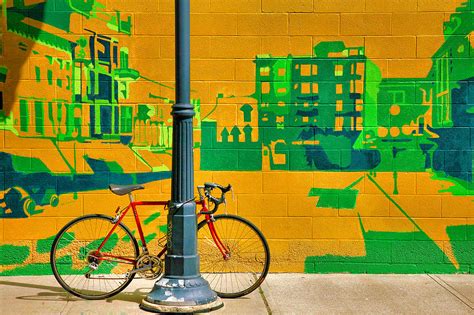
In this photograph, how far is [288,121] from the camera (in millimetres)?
6809

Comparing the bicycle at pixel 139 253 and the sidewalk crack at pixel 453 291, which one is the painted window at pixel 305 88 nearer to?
the bicycle at pixel 139 253

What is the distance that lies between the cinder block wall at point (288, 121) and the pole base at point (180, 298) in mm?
1420

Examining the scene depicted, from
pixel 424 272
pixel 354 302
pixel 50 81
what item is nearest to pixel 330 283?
pixel 354 302

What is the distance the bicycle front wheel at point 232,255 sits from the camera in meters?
5.92

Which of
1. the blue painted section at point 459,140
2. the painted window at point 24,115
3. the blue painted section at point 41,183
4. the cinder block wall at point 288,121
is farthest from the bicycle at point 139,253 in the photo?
the blue painted section at point 459,140

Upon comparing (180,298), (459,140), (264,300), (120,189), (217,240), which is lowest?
(264,300)

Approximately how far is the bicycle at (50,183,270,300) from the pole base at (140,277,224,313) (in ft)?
1.29

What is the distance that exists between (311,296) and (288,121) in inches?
73.0

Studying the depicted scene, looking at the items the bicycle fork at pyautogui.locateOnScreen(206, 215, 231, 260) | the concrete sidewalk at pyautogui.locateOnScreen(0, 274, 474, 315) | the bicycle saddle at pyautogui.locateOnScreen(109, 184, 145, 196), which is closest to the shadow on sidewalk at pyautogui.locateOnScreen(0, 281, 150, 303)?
the concrete sidewalk at pyautogui.locateOnScreen(0, 274, 474, 315)

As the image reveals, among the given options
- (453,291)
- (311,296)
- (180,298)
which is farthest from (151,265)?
(453,291)

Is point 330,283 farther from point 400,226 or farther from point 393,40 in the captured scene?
point 393,40

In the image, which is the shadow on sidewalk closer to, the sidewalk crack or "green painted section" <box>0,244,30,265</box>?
"green painted section" <box>0,244,30,265</box>

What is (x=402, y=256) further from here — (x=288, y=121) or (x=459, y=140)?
(x=288, y=121)

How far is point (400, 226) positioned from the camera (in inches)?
269
